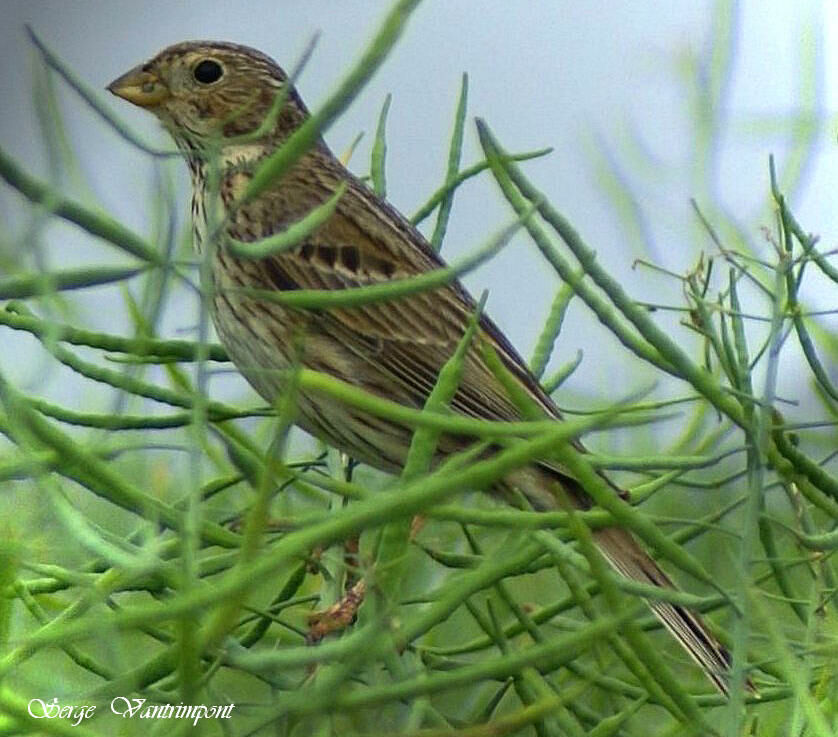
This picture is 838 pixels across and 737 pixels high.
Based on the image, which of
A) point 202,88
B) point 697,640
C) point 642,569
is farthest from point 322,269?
point 697,640

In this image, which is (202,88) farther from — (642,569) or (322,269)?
(642,569)

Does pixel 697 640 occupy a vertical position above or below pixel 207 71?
below

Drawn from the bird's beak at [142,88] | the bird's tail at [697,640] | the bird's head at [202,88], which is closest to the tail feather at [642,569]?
the bird's tail at [697,640]

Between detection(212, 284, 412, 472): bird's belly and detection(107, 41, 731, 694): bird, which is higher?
detection(107, 41, 731, 694): bird

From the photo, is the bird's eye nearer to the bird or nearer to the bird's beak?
the bird

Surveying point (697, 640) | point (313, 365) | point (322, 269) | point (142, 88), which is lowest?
point (697, 640)

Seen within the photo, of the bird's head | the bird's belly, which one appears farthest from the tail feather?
the bird's head

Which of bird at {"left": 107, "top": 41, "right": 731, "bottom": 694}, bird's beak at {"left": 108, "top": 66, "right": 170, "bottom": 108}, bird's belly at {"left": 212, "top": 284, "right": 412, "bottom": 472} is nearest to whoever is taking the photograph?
bird's belly at {"left": 212, "top": 284, "right": 412, "bottom": 472}

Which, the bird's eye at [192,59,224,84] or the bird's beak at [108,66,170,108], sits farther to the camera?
the bird's eye at [192,59,224,84]
